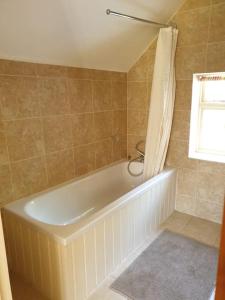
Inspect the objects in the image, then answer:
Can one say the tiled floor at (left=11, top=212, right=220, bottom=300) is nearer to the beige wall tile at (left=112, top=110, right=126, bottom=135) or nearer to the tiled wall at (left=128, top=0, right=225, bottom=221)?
the tiled wall at (left=128, top=0, right=225, bottom=221)

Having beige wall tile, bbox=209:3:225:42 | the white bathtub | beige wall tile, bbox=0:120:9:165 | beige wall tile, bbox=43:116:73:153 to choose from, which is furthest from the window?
beige wall tile, bbox=0:120:9:165

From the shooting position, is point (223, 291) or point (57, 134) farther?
point (57, 134)

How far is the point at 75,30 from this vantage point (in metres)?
1.89

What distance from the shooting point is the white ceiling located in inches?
61.5

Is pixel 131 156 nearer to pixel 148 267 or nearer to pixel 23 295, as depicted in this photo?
pixel 148 267

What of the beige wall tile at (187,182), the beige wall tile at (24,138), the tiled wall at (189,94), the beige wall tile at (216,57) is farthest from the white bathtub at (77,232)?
the beige wall tile at (216,57)

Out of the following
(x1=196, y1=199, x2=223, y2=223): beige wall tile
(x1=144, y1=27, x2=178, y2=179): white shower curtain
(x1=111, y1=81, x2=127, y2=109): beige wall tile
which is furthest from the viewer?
(x1=111, y1=81, x2=127, y2=109): beige wall tile

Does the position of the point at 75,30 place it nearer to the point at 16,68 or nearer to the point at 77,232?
the point at 16,68

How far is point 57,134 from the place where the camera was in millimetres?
→ 2297

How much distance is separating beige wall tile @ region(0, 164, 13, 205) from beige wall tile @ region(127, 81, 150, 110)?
1819mm

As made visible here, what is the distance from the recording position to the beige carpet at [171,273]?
1.73 m

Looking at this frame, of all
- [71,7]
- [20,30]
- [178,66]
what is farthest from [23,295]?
[178,66]

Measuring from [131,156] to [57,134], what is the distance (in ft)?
4.34

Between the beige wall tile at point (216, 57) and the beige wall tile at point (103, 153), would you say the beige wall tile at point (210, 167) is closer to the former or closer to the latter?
the beige wall tile at point (216, 57)
